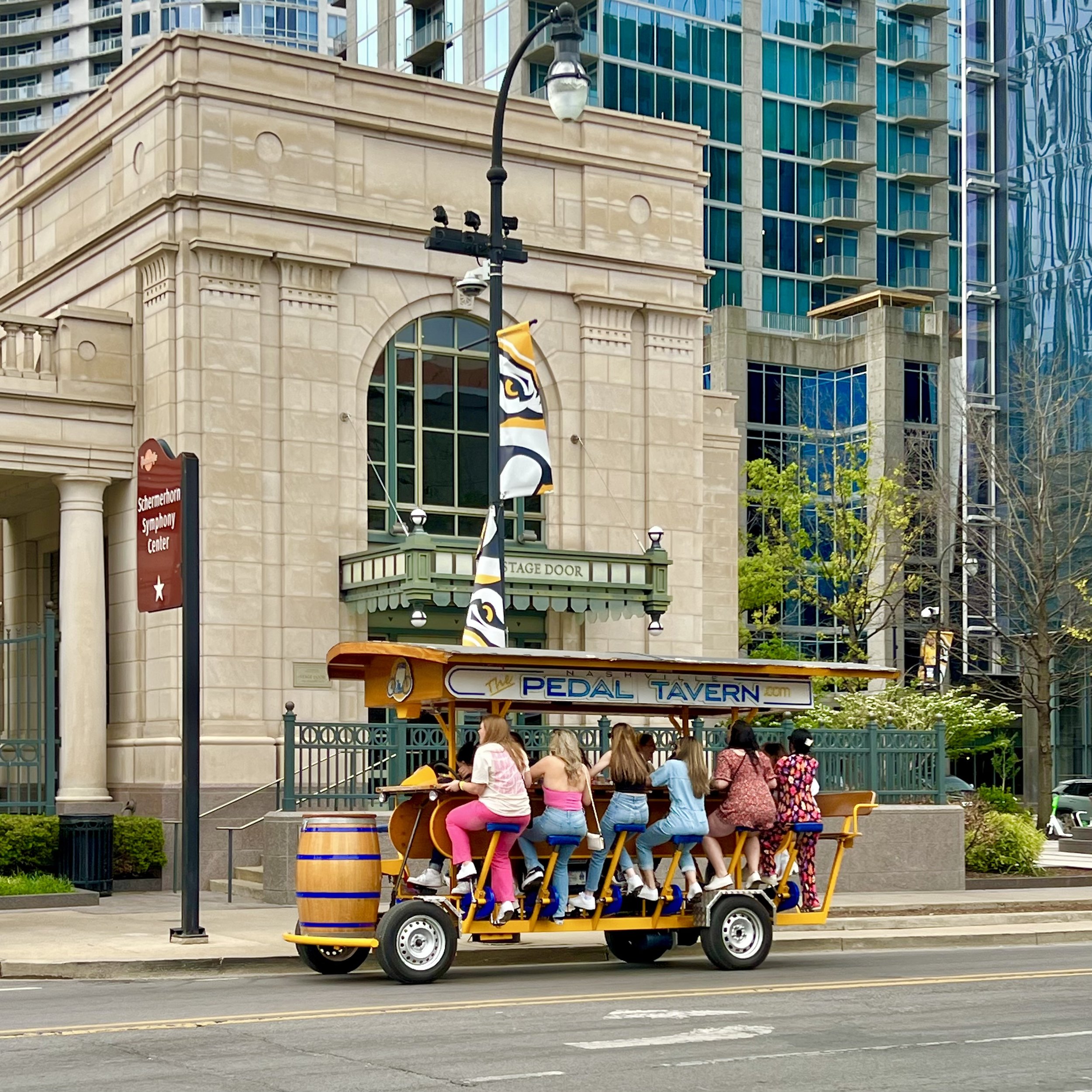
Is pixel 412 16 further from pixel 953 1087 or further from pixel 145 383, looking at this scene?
pixel 953 1087

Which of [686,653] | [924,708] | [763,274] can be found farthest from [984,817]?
[763,274]

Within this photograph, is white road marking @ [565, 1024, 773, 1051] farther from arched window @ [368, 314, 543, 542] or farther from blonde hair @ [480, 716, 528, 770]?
arched window @ [368, 314, 543, 542]

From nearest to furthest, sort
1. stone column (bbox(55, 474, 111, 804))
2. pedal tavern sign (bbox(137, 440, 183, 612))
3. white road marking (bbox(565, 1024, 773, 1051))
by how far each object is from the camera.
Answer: white road marking (bbox(565, 1024, 773, 1051))
pedal tavern sign (bbox(137, 440, 183, 612))
stone column (bbox(55, 474, 111, 804))

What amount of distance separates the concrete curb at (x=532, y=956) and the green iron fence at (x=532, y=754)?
468 centimetres

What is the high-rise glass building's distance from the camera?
126 m

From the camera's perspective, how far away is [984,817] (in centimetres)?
2738

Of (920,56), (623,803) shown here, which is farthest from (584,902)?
(920,56)

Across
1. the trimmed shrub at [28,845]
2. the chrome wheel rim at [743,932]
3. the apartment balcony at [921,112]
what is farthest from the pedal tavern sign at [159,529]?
the apartment balcony at [921,112]

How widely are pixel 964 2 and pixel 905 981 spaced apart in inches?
2577

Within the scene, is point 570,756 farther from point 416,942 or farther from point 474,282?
point 474,282

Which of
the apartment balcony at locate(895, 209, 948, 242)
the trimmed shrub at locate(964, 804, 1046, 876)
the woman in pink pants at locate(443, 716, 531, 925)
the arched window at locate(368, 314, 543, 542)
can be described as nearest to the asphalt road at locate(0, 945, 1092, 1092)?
the woman in pink pants at locate(443, 716, 531, 925)

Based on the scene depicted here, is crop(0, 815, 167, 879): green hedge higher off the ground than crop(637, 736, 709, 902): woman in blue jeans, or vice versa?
crop(637, 736, 709, 902): woman in blue jeans

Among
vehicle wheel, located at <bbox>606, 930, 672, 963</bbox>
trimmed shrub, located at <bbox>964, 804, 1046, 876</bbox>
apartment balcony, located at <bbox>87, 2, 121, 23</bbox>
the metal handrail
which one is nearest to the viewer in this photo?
vehicle wheel, located at <bbox>606, 930, 672, 963</bbox>

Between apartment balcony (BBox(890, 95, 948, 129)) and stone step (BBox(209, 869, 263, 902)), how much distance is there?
7341cm
